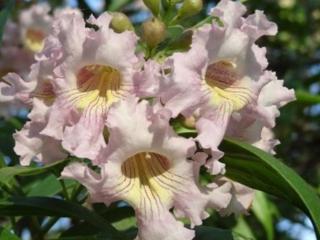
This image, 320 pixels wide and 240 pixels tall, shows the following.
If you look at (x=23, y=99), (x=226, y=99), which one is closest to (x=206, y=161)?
(x=226, y=99)

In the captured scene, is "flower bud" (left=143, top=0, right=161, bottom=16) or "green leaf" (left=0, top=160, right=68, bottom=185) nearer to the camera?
"green leaf" (left=0, top=160, right=68, bottom=185)

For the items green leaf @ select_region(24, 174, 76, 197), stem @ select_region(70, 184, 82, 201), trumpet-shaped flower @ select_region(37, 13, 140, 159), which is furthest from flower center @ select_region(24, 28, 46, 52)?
trumpet-shaped flower @ select_region(37, 13, 140, 159)

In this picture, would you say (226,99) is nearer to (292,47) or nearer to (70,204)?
(70,204)

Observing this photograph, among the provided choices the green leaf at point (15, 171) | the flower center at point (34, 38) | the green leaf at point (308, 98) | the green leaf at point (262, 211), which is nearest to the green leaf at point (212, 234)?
the green leaf at point (15, 171)

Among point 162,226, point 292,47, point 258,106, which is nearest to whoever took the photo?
point 162,226

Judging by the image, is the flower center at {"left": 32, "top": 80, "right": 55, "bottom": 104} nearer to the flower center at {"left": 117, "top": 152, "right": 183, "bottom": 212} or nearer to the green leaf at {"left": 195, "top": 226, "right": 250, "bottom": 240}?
the flower center at {"left": 117, "top": 152, "right": 183, "bottom": 212}

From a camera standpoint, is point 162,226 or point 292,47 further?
point 292,47

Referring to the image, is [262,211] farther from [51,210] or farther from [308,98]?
[51,210]
